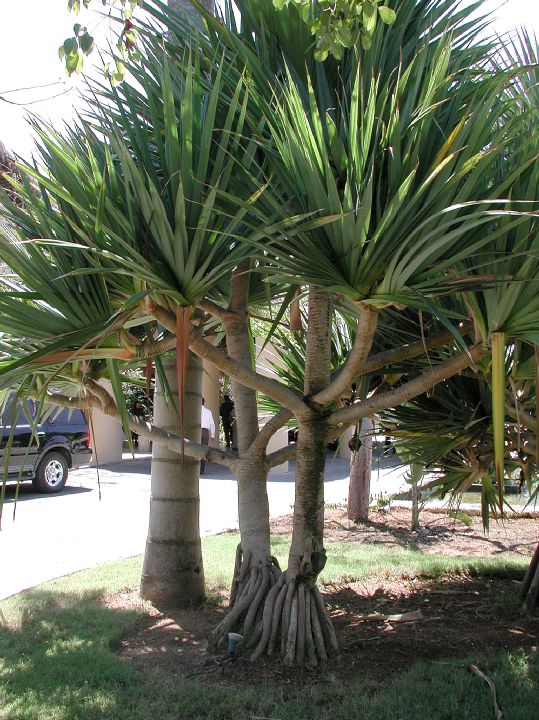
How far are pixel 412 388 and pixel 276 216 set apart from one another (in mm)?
1172

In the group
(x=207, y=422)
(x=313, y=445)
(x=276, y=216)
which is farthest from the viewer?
(x=207, y=422)

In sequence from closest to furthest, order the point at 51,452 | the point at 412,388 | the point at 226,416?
the point at 412,388 < the point at 51,452 < the point at 226,416

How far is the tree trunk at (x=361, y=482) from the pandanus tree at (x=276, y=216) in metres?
5.41

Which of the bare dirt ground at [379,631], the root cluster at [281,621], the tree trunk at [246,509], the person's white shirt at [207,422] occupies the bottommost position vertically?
the bare dirt ground at [379,631]

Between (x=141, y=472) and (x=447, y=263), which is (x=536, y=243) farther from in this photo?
(x=141, y=472)

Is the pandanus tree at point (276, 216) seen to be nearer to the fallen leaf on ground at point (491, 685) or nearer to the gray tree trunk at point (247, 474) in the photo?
the gray tree trunk at point (247, 474)

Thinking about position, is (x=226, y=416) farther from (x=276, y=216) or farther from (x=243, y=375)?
(x=276, y=216)

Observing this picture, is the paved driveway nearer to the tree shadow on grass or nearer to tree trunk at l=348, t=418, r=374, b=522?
tree trunk at l=348, t=418, r=374, b=522

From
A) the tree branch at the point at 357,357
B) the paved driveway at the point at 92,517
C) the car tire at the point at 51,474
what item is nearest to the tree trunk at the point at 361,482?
the paved driveway at the point at 92,517

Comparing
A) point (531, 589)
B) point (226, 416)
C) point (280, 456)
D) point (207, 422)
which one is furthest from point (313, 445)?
point (226, 416)

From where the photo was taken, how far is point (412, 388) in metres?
4.09

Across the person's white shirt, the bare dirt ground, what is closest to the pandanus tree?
the bare dirt ground

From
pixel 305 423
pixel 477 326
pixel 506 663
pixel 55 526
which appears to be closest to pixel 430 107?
pixel 477 326

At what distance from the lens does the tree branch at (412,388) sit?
12.9ft
